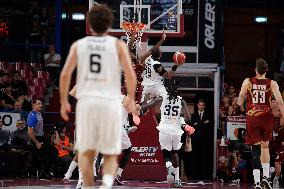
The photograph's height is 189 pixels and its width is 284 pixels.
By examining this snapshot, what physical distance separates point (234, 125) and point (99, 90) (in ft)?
39.3

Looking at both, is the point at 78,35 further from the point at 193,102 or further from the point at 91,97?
the point at 91,97

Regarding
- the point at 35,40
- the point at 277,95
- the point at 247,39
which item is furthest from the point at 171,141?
the point at 247,39

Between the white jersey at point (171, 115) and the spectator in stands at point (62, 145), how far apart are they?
3.85 metres

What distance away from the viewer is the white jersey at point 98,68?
27.7ft

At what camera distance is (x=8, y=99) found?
2088 cm

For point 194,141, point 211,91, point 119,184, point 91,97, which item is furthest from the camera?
point 211,91

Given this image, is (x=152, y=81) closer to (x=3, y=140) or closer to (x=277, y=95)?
(x=277, y=95)

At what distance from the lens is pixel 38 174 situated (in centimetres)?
1925

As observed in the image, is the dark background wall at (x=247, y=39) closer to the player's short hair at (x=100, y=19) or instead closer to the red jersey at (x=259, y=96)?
the red jersey at (x=259, y=96)

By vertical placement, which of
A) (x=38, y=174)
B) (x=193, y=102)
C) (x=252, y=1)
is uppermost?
(x=252, y=1)

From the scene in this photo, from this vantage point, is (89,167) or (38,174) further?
(38,174)

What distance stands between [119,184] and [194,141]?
5406 mm

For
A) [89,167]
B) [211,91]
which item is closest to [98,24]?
[89,167]

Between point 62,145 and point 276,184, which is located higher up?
point 62,145
